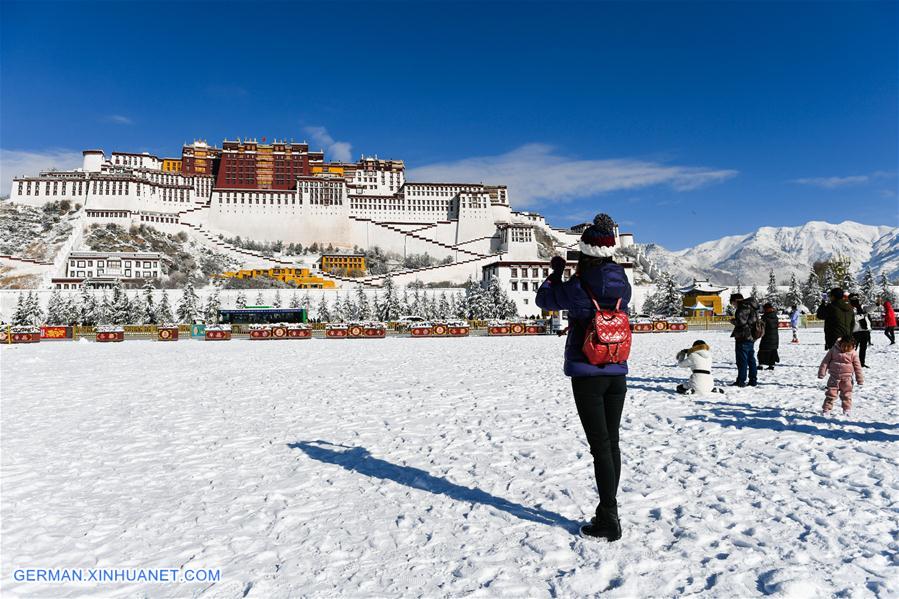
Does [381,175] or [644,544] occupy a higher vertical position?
[381,175]

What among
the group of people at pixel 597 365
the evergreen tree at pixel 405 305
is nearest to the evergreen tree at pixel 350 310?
the evergreen tree at pixel 405 305

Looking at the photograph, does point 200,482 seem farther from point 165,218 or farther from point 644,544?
point 165,218

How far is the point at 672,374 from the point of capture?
1221cm

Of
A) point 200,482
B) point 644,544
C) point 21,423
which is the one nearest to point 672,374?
point 644,544

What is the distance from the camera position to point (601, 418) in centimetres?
359

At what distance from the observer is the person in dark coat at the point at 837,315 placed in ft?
24.1

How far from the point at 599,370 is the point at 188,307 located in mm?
73004

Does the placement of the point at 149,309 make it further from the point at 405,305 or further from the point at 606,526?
the point at 606,526

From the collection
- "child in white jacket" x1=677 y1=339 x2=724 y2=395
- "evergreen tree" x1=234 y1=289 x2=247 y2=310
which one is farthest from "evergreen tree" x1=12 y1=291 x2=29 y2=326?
"child in white jacket" x1=677 y1=339 x2=724 y2=395

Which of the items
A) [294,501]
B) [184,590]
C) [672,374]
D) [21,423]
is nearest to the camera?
[184,590]

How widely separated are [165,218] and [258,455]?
112 m

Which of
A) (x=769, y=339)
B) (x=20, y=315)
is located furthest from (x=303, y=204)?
(x=769, y=339)

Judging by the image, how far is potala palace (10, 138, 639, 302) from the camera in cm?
10262

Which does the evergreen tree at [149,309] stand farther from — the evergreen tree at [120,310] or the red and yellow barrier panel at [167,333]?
the red and yellow barrier panel at [167,333]
